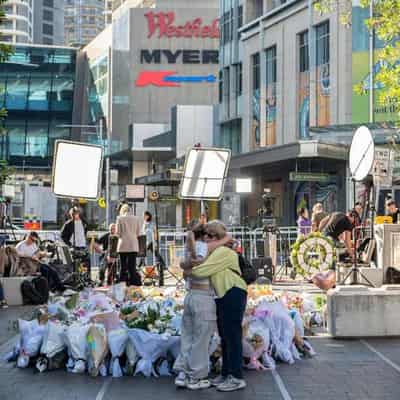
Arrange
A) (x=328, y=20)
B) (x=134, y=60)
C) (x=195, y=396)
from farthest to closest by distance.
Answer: (x=134, y=60) < (x=328, y=20) < (x=195, y=396)

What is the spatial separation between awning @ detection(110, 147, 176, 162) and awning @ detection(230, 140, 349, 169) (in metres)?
38.4

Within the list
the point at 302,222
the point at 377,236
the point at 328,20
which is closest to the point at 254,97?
the point at 328,20

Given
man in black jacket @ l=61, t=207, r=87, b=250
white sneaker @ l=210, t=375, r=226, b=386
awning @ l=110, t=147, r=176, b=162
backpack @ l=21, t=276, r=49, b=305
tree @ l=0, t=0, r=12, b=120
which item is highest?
awning @ l=110, t=147, r=176, b=162

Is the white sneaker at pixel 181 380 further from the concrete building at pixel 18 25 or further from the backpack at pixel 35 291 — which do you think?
the concrete building at pixel 18 25

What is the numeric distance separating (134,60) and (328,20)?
49365 millimetres

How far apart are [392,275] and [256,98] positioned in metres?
35.2

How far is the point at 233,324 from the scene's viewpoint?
338 inches

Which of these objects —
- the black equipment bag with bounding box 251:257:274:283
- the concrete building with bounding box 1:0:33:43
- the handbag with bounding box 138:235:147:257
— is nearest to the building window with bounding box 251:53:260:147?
the black equipment bag with bounding box 251:257:274:283

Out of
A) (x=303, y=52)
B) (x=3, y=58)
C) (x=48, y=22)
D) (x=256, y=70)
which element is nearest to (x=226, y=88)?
(x=256, y=70)

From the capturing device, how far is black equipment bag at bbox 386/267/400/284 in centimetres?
1641

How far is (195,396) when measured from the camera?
27.2 feet

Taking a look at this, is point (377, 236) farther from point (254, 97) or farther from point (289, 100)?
point (254, 97)

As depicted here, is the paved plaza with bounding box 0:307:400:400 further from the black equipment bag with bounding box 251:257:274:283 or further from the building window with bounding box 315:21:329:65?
the building window with bounding box 315:21:329:65

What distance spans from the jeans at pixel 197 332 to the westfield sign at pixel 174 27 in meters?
82.6
